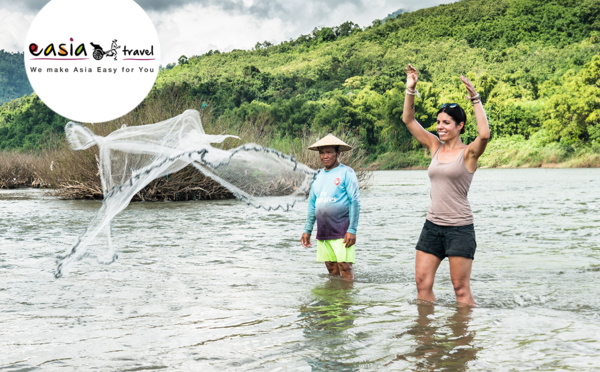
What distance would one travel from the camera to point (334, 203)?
263 inches

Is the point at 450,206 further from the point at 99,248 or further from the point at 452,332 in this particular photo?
the point at 99,248

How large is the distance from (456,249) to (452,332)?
654 millimetres

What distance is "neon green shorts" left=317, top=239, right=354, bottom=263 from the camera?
22.5 feet

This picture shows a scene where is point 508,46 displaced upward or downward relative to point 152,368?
upward

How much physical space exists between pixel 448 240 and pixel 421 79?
3961 inches

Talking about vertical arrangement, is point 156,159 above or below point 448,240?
above

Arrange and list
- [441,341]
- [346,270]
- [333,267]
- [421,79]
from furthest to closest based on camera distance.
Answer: [421,79]
[333,267]
[346,270]
[441,341]

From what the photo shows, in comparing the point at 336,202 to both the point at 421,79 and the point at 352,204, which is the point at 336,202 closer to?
the point at 352,204

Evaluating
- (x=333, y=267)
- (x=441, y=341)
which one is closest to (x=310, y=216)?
(x=333, y=267)

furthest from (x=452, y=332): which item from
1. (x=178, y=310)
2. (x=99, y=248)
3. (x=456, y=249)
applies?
(x=99, y=248)

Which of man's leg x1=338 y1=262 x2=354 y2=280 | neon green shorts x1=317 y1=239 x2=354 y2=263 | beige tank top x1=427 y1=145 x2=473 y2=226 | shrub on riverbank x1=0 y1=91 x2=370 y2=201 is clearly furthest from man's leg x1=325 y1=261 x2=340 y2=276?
shrub on riverbank x1=0 y1=91 x2=370 y2=201

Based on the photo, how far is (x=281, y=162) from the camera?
8.12 metres

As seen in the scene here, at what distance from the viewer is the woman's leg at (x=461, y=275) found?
17.1ft

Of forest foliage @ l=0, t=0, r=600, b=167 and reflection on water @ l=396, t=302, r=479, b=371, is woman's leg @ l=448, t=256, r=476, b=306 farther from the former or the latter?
forest foliage @ l=0, t=0, r=600, b=167
